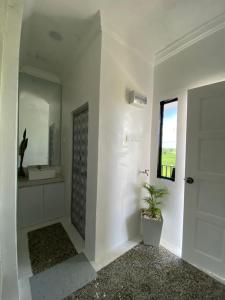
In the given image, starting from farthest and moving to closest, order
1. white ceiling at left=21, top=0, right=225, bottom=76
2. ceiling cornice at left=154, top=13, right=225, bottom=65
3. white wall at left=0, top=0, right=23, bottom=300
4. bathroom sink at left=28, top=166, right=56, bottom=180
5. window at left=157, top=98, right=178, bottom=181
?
bathroom sink at left=28, top=166, right=56, bottom=180 < window at left=157, top=98, right=178, bottom=181 < ceiling cornice at left=154, top=13, right=225, bottom=65 < white ceiling at left=21, top=0, right=225, bottom=76 < white wall at left=0, top=0, right=23, bottom=300

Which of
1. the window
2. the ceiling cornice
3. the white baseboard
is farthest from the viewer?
the window

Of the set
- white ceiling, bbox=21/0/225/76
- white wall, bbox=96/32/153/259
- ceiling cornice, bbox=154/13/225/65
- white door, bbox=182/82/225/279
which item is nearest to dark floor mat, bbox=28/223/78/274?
white wall, bbox=96/32/153/259

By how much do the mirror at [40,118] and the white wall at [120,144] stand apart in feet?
5.30

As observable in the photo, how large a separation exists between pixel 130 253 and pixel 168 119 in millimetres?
1884

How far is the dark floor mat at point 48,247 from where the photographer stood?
1.73 metres

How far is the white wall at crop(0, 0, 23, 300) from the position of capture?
117cm

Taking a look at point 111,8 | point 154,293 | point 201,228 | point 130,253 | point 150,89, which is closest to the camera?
point 154,293

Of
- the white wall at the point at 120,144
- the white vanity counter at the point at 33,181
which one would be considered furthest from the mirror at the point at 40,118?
the white wall at the point at 120,144

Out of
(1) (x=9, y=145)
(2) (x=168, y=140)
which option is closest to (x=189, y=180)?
(2) (x=168, y=140)

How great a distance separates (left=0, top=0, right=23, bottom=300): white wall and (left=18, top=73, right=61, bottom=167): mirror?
1637 millimetres

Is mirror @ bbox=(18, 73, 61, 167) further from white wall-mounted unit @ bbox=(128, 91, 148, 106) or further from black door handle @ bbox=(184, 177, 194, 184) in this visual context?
black door handle @ bbox=(184, 177, 194, 184)

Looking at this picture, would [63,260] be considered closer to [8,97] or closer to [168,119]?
[8,97]

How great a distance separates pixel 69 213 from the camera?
2.73m

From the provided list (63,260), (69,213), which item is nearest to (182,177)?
(63,260)
